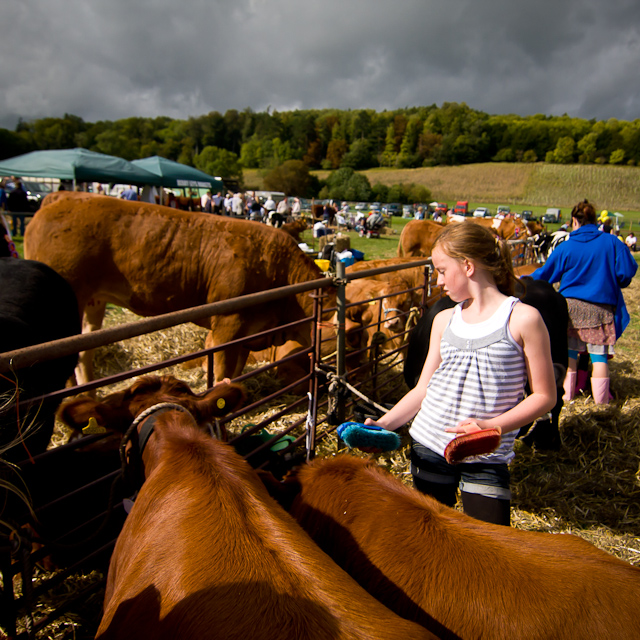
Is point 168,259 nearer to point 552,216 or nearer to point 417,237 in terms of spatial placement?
point 417,237

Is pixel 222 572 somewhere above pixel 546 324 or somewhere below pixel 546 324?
below

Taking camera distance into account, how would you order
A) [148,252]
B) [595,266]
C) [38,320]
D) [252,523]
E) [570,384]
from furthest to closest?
[570,384] → [148,252] → [595,266] → [38,320] → [252,523]

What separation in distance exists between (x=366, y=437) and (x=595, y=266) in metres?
3.77

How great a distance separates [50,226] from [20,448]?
9.62 feet

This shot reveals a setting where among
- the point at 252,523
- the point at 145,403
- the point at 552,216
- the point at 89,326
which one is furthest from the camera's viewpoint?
the point at 552,216

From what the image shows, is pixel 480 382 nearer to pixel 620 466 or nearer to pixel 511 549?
pixel 511 549

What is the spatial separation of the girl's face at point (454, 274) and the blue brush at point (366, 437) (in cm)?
69

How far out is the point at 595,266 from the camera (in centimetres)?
439

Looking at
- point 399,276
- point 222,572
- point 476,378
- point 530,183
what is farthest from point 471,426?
point 530,183

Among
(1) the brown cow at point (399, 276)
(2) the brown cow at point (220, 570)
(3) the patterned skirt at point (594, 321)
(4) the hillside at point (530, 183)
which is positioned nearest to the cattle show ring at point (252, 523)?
(2) the brown cow at point (220, 570)

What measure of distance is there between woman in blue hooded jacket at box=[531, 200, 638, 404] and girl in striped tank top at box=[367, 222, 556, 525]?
306cm

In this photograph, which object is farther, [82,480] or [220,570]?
[82,480]

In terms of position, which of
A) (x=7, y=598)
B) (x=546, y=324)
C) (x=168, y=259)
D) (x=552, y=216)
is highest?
(x=552, y=216)

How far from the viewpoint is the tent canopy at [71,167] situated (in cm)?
1395
